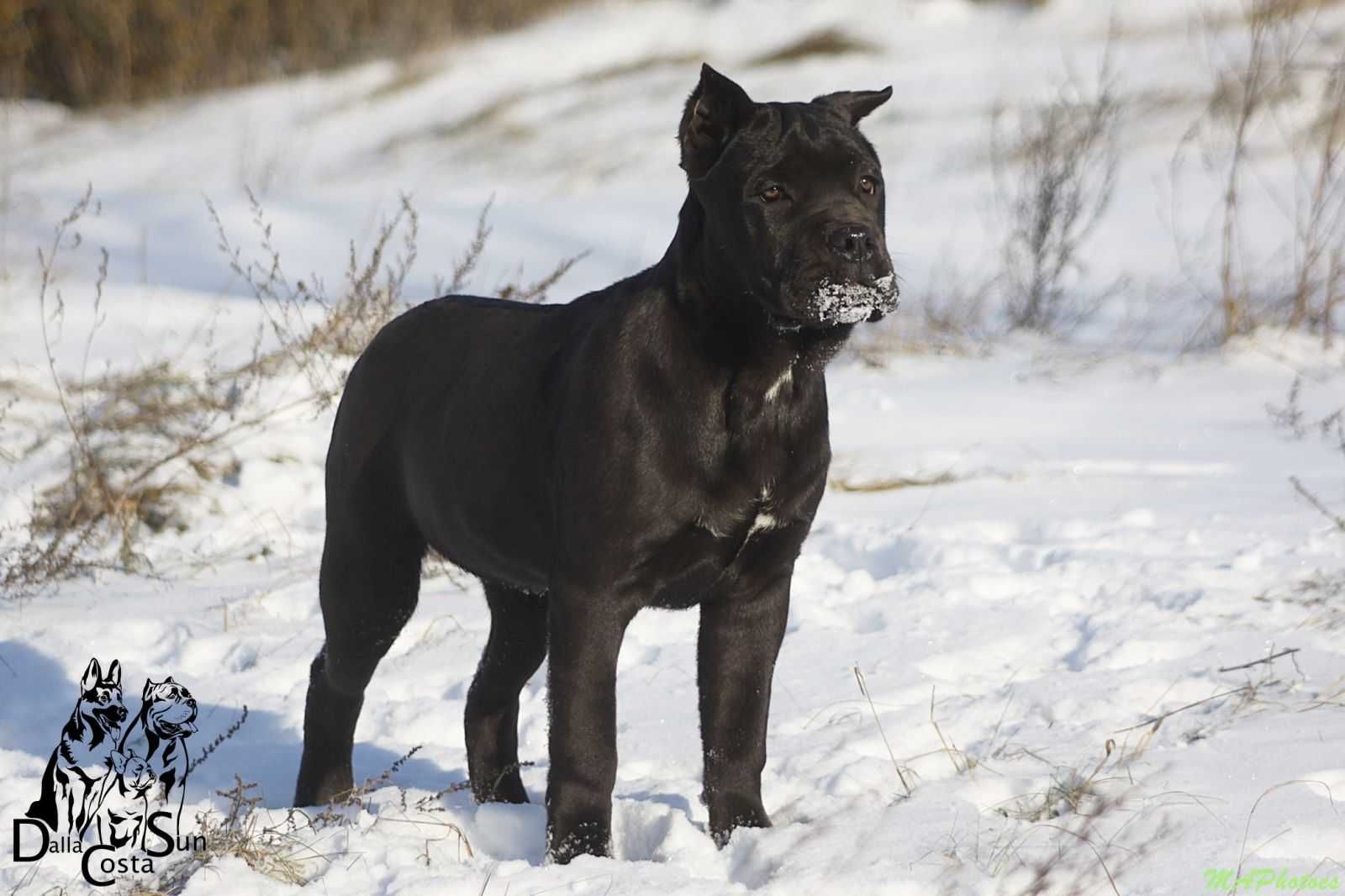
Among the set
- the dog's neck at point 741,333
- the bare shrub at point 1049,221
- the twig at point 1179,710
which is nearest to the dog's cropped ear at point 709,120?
the dog's neck at point 741,333

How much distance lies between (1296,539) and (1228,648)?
130 cm

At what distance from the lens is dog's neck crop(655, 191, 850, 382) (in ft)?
11.0

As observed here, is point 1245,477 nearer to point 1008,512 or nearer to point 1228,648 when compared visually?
point 1008,512

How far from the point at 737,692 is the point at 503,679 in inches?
36.1

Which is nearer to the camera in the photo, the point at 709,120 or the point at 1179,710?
the point at 709,120

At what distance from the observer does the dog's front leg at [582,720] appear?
3.33 m

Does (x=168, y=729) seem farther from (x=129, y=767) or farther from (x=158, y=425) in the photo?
(x=158, y=425)

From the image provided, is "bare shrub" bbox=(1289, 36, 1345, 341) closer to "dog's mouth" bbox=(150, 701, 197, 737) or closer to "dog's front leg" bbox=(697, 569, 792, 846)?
"dog's front leg" bbox=(697, 569, 792, 846)

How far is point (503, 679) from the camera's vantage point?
14.0 feet

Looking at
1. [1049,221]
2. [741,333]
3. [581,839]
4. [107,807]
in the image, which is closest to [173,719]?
[107,807]

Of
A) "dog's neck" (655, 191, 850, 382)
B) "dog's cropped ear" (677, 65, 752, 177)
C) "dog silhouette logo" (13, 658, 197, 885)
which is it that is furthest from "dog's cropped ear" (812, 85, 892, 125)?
"dog silhouette logo" (13, 658, 197, 885)

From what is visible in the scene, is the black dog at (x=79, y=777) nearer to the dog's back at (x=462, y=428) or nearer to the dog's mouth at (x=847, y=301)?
the dog's back at (x=462, y=428)

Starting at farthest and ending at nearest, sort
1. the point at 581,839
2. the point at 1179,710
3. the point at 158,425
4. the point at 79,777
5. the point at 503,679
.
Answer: the point at 158,425 < the point at 503,679 < the point at 1179,710 < the point at 79,777 < the point at 581,839

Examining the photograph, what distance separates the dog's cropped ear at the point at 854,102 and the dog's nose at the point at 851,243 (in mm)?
538
